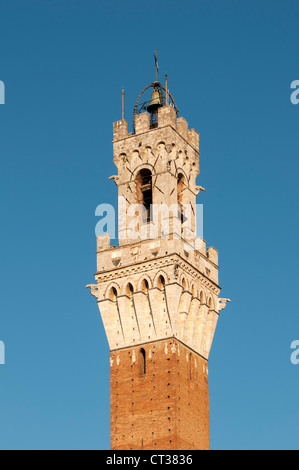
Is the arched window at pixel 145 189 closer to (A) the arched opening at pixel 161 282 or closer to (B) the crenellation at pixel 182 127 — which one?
(B) the crenellation at pixel 182 127

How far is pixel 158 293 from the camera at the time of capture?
217 feet

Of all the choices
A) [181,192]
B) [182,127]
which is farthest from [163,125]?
[181,192]

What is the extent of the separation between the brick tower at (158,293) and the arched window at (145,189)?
0.06 metres

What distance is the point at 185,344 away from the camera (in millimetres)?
65938

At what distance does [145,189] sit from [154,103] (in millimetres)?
6030

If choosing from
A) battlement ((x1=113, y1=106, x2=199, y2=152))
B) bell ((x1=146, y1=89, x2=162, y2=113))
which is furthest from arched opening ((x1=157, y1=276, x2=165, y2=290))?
bell ((x1=146, y1=89, x2=162, y2=113))

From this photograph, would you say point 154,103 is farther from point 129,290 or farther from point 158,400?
point 158,400

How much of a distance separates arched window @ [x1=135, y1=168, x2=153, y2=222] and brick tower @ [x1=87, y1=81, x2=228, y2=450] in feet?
0.20

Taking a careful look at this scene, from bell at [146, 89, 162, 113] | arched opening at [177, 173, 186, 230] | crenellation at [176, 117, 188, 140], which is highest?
bell at [146, 89, 162, 113]

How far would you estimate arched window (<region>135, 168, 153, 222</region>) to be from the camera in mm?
70625

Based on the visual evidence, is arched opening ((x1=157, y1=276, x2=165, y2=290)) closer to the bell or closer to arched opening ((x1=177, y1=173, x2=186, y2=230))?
arched opening ((x1=177, y1=173, x2=186, y2=230))
